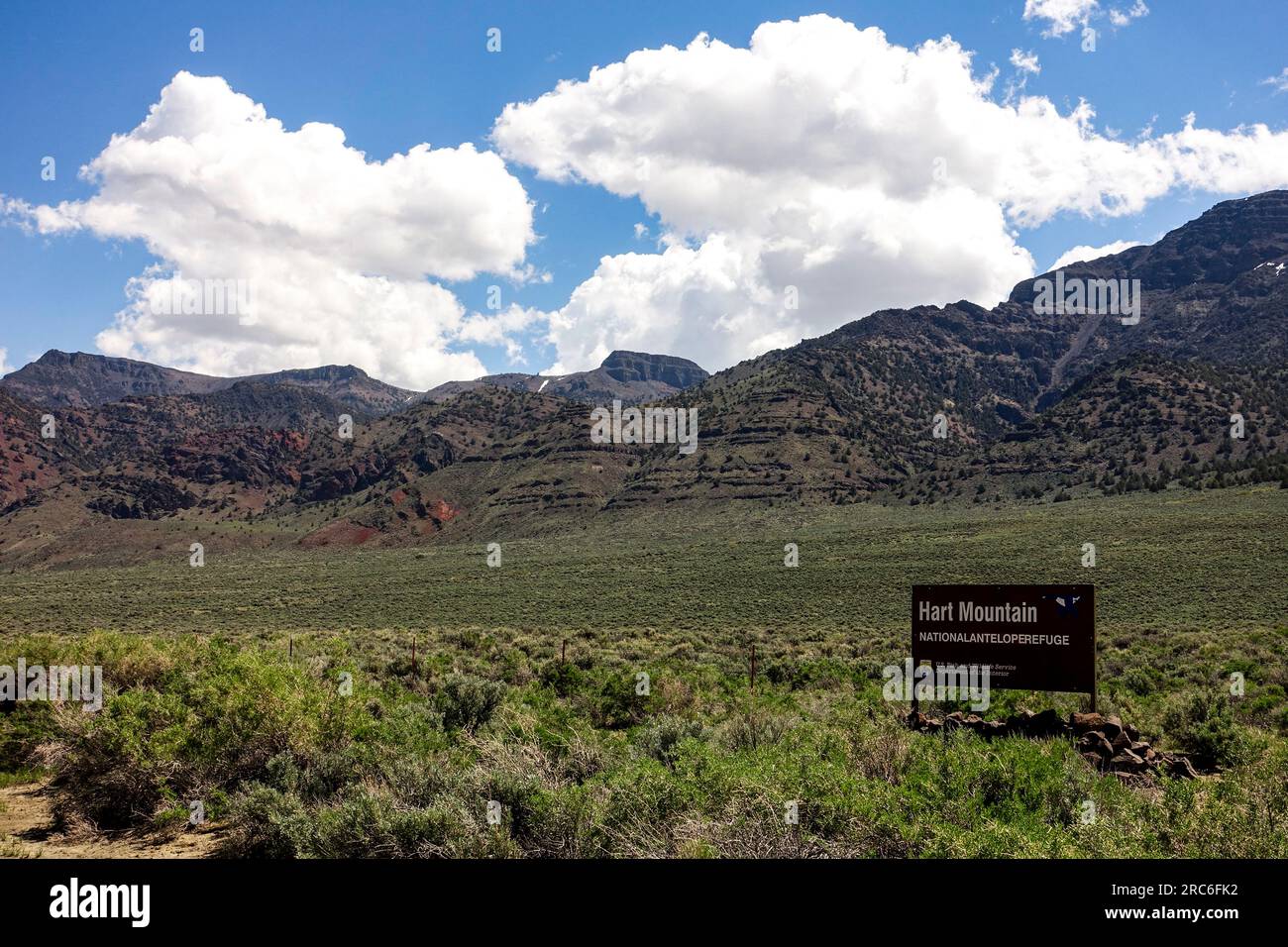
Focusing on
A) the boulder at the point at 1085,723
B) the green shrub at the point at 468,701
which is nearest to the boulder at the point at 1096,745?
the boulder at the point at 1085,723

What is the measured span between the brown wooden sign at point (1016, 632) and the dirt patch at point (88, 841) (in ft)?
31.1

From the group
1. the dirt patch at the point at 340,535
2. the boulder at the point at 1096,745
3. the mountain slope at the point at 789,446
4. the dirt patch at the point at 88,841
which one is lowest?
the dirt patch at the point at 340,535

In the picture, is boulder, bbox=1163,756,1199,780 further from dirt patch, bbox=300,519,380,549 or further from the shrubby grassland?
dirt patch, bbox=300,519,380,549

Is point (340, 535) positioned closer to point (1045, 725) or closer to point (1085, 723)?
point (1045, 725)

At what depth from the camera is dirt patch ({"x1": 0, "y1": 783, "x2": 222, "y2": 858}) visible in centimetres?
728

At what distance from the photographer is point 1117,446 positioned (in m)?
86.4

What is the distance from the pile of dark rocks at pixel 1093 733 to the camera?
9.19m

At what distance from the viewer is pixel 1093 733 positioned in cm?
980

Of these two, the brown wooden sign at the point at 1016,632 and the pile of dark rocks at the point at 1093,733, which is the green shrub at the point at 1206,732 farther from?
the brown wooden sign at the point at 1016,632

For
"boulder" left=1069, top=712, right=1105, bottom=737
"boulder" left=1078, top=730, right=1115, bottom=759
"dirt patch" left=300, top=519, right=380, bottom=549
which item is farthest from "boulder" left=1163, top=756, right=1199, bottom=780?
"dirt patch" left=300, top=519, right=380, bottom=549

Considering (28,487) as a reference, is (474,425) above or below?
above
